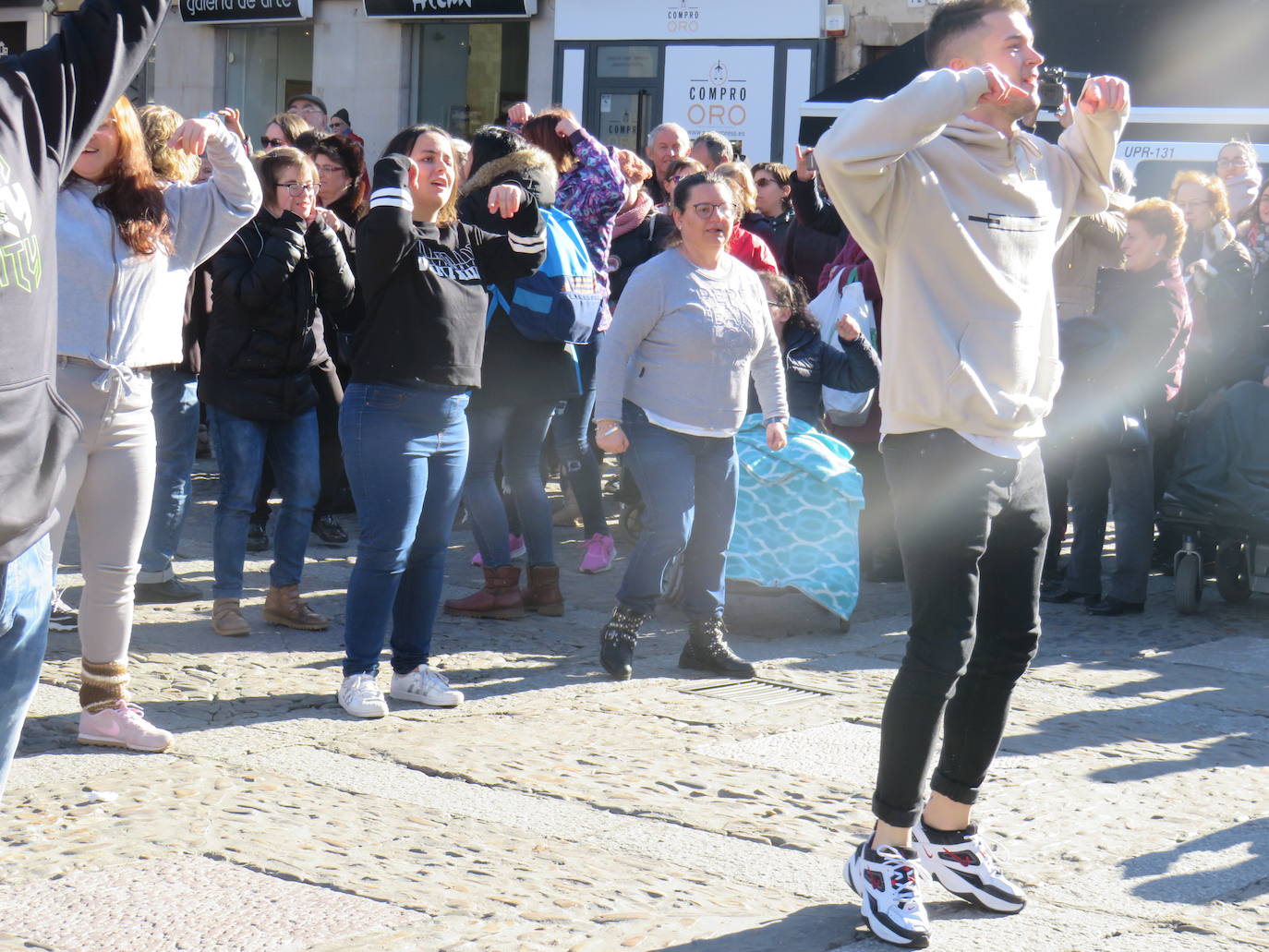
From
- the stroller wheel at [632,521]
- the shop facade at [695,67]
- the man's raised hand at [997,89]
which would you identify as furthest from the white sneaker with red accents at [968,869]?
the shop facade at [695,67]

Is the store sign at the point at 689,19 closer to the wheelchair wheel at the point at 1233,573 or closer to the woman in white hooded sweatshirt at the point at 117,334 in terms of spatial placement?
the wheelchair wheel at the point at 1233,573

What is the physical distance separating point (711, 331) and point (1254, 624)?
306 cm

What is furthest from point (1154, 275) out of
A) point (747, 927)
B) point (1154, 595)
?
point (747, 927)

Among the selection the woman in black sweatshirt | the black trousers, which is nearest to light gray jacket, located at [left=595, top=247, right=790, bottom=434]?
the woman in black sweatshirt

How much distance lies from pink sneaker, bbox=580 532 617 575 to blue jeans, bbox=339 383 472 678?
8.07ft

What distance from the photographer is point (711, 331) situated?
605cm

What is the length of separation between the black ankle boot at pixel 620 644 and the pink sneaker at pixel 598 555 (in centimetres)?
196

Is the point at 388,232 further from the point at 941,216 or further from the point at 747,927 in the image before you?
the point at 747,927

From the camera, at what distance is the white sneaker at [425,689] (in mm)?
5613

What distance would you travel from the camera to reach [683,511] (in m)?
6.08

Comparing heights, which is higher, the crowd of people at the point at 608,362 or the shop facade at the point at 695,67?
the shop facade at the point at 695,67

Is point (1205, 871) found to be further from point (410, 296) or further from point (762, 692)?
point (410, 296)

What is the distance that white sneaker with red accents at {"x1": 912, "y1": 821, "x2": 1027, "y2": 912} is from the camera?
3803 millimetres

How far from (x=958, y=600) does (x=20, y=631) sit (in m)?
1.94
